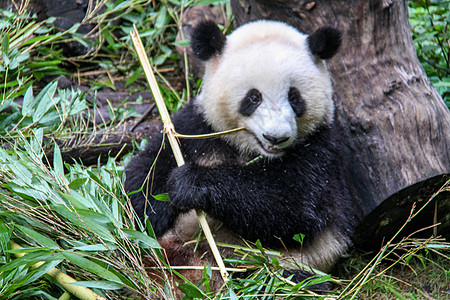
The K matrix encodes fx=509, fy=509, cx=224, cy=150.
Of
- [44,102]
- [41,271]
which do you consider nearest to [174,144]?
[41,271]

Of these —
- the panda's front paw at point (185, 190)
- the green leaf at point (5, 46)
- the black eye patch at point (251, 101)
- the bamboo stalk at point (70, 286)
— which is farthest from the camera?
the green leaf at point (5, 46)

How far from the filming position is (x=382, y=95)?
3682mm

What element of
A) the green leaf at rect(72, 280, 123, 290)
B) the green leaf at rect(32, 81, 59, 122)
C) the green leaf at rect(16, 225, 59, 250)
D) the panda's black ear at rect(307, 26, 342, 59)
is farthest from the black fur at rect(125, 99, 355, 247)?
the green leaf at rect(32, 81, 59, 122)

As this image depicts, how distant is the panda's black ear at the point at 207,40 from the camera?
3242 millimetres

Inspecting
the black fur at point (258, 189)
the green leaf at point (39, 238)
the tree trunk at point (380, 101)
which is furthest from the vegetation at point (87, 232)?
the tree trunk at point (380, 101)

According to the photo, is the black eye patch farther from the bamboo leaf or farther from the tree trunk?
the bamboo leaf

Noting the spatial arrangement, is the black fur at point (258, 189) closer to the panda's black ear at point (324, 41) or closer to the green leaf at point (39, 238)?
the panda's black ear at point (324, 41)

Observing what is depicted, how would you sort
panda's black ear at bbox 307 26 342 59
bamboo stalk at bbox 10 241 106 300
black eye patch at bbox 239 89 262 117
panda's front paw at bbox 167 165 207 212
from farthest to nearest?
panda's black ear at bbox 307 26 342 59 < black eye patch at bbox 239 89 262 117 < panda's front paw at bbox 167 165 207 212 < bamboo stalk at bbox 10 241 106 300

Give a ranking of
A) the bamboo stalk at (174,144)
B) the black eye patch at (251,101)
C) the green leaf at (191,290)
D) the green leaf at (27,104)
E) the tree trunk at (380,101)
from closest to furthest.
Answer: the green leaf at (191,290) < the bamboo stalk at (174,144) < the black eye patch at (251,101) < the tree trunk at (380,101) < the green leaf at (27,104)

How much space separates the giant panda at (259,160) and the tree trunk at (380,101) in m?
0.29

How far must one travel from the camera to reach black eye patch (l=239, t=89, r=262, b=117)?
10.1 ft

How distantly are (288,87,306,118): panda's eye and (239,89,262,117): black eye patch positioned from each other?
199mm

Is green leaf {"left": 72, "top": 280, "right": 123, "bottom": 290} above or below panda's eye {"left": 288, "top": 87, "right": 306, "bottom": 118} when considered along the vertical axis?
below

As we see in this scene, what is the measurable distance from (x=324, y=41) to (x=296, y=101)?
434 millimetres
